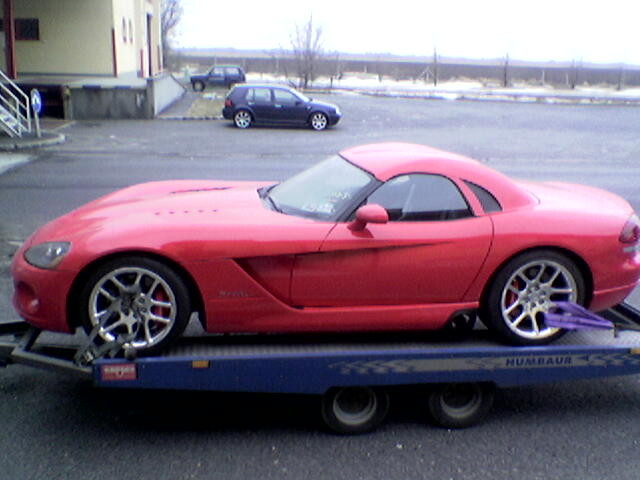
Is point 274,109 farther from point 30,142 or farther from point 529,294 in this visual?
point 529,294

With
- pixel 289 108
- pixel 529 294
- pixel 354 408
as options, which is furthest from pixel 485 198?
pixel 289 108

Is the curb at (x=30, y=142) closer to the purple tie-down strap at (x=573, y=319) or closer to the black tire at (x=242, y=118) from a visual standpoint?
the black tire at (x=242, y=118)

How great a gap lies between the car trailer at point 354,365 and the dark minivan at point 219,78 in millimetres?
39077

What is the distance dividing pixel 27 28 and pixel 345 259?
2980cm

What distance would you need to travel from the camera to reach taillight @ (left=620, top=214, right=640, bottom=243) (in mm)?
4242

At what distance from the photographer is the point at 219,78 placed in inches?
1649

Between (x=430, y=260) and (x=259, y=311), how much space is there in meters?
1.01

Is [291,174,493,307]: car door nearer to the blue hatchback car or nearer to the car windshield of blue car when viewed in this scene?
the car windshield of blue car

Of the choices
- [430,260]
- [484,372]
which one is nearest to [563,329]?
[484,372]

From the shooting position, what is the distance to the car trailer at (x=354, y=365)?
3.58 m

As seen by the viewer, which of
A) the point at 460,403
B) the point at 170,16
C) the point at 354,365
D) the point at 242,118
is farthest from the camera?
the point at 170,16

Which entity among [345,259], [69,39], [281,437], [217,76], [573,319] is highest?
[69,39]

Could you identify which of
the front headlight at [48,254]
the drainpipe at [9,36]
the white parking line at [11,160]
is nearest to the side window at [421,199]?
the front headlight at [48,254]

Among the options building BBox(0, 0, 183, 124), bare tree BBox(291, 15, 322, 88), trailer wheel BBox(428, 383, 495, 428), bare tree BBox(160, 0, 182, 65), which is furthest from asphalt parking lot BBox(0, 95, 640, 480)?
bare tree BBox(160, 0, 182, 65)
